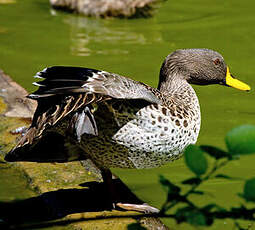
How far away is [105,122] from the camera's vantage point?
369cm

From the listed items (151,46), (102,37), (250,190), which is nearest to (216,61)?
(250,190)

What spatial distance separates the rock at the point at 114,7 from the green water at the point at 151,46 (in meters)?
0.14

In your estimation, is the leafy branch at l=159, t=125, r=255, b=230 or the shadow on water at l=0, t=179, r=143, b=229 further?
the shadow on water at l=0, t=179, r=143, b=229

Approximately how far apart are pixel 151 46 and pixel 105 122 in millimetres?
4671

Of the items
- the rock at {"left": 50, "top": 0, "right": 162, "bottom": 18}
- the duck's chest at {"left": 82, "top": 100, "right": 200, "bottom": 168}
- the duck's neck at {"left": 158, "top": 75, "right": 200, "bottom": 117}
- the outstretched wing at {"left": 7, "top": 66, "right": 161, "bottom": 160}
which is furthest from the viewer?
the rock at {"left": 50, "top": 0, "right": 162, "bottom": 18}

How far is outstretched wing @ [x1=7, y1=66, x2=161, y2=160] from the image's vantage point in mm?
3350

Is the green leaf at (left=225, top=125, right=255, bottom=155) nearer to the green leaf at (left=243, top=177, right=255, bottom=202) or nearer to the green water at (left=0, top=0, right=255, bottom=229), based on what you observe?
the green leaf at (left=243, top=177, right=255, bottom=202)

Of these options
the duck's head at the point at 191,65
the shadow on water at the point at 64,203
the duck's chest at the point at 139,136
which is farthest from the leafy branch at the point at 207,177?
the duck's head at the point at 191,65

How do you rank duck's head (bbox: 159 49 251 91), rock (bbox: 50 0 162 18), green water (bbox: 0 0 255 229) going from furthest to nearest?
rock (bbox: 50 0 162 18), green water (bbox: 0 0 255 229), duck's head (bbox: 159 49 251 91)

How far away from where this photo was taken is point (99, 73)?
3.65 metres

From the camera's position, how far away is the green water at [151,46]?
494cm

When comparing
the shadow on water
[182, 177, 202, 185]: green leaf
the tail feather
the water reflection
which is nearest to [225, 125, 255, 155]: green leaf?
[182, 177, 202, 185]: green leaf

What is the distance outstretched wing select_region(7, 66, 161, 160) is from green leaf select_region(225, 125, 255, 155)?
6.27 ft

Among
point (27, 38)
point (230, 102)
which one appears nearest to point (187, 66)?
point (230, 102)
